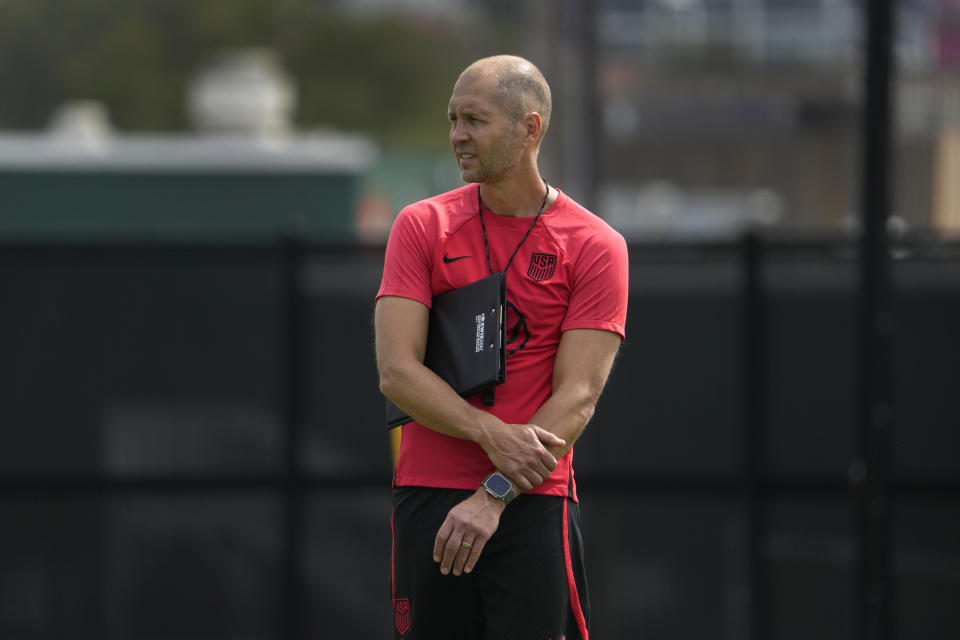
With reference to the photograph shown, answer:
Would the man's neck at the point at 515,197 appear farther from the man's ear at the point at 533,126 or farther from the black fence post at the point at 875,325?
the black fence post at the point at 875,325

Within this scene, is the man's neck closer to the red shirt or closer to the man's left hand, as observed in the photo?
the red shirt

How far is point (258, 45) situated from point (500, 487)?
82362 mm

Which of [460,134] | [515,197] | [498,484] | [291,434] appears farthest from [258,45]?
[498,484]

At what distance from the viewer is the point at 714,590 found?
7293mm

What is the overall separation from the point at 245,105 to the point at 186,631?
15.1 metres

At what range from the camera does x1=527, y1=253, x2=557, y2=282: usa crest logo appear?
13.5 ft

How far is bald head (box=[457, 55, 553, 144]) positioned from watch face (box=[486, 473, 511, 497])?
964 mm

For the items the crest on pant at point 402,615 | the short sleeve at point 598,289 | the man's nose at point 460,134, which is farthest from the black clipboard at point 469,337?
the crest on pant at point 402,615

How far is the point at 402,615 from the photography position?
4.14 metres

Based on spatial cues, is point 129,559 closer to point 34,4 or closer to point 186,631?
point 186,631

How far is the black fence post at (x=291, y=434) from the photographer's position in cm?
729

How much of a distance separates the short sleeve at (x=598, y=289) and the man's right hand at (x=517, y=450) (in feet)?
1.11

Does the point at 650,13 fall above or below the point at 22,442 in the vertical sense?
above

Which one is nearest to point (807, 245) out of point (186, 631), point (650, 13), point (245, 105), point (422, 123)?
point (186, 631)
